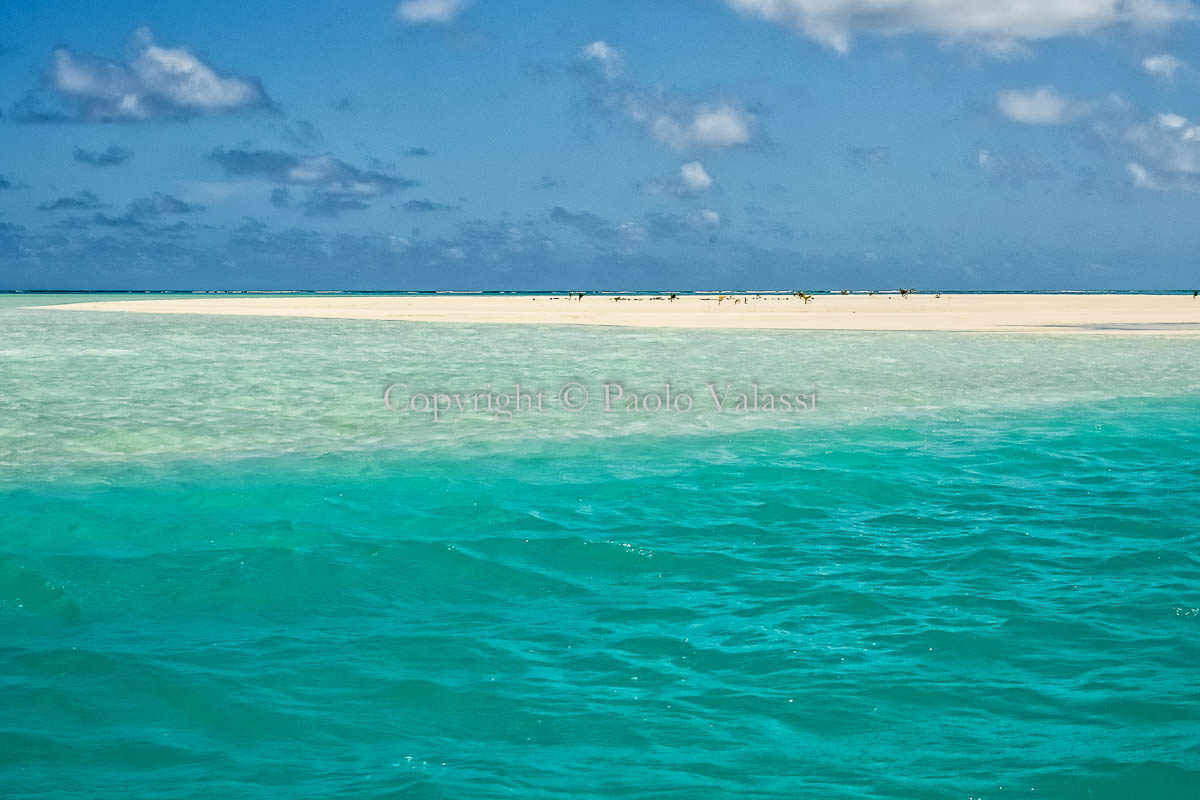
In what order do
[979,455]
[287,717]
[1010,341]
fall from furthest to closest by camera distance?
[1010,341] < [979,455] < [287,717]

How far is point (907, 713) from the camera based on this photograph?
5137 millimetres

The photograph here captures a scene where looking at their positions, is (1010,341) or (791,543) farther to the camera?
(1010,341)

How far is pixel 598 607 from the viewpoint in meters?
6.80

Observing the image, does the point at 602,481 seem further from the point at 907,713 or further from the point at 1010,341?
the point at 1010,341

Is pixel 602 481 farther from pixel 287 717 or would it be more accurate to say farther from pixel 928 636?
pixel 287 717

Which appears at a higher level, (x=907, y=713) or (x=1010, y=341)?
(x=1010, y=341)

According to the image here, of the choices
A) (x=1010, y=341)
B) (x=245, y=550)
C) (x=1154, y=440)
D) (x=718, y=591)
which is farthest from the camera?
(x=1010, y=341)

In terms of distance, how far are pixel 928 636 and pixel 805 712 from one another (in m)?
1.35

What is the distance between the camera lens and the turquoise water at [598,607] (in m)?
4.71

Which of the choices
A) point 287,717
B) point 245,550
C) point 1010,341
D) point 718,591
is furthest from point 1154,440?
point 1010,341

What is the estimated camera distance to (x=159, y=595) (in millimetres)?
7117

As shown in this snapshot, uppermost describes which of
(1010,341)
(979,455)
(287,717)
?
(1010,341)

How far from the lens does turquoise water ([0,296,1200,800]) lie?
4.71m

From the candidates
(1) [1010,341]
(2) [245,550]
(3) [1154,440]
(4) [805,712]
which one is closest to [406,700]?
(4) [805,712]
